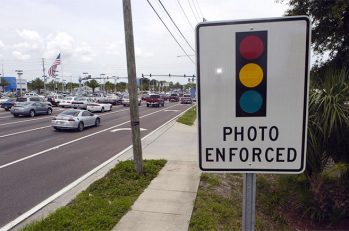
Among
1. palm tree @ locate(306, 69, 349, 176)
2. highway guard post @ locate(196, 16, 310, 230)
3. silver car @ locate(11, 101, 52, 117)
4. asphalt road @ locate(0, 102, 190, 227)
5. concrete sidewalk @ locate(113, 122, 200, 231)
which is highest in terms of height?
highway guard post @ locate(196, 16, 310, 230)

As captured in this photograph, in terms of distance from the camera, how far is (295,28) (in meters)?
1.57

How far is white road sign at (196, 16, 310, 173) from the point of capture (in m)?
1.57

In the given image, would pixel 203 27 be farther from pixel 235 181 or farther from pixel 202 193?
pixel 235 181

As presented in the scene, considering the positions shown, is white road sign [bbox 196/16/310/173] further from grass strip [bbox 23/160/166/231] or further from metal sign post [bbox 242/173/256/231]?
grass strip [bbox 23/160/166/231]

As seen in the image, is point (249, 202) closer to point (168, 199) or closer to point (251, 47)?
point (251, 47)

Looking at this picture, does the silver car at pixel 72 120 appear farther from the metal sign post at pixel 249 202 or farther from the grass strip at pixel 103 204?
the metal sign post at pixel 249 202

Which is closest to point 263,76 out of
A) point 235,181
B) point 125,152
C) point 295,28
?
point 295,28

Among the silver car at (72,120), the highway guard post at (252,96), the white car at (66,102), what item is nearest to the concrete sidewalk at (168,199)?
the highway guard post at (252,96)

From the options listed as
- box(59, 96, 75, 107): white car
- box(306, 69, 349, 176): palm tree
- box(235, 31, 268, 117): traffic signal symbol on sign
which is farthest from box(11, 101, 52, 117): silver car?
box(235, 31, 268, 117): traffic signal symbol on sign

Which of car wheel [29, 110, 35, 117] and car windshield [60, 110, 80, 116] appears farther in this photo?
car wheel [29, 110, 35, 117]

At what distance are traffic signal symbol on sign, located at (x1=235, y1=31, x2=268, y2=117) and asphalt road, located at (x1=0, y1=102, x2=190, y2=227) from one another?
5.58m

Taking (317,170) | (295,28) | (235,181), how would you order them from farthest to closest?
(235,181), (317,170), (295,28)

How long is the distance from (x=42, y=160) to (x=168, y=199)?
6176 mm

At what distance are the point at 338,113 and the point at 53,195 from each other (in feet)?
20.4
